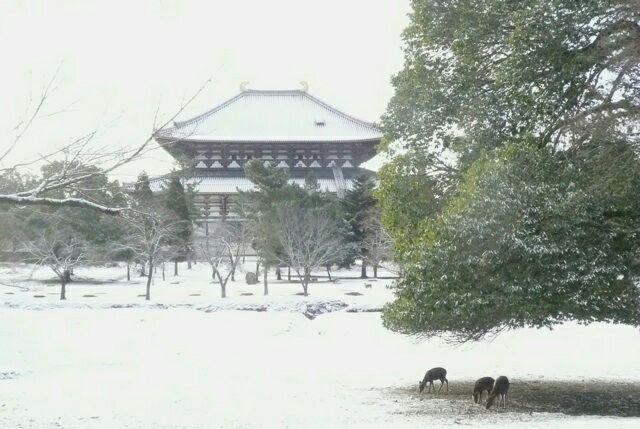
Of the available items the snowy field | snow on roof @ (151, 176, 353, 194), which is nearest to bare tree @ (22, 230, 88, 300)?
the snowy field

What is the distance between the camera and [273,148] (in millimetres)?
46938

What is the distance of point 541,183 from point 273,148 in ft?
122

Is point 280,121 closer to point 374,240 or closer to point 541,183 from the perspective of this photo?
point 374,240

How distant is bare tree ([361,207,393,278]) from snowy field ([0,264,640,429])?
1.75 meters

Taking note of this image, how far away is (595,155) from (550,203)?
105 cm

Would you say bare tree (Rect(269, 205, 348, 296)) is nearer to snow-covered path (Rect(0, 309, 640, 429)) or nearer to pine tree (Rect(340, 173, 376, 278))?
pine tree (Rect(340, 173, 376, 278))

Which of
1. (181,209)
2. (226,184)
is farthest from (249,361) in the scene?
(226,184)

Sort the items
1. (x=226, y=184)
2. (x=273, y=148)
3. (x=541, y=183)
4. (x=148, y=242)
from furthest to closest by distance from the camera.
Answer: (x=273, y=148)
(x=226, y=184)
(x=148, y=242)
(x=541, y=183)

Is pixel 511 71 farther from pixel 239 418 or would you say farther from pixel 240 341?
pixel 240 341

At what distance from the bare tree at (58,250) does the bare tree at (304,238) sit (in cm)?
970

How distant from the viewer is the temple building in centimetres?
4400

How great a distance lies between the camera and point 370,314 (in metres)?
26.8

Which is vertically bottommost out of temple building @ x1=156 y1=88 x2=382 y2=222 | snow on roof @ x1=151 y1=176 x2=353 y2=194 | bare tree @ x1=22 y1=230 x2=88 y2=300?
bare tree @ x1=22 y1=230 x2=88 y2=300

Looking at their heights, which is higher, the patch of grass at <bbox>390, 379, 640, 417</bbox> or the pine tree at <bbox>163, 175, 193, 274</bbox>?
the pine tree at <bbox>163, 175, 193, 274</bbox>
